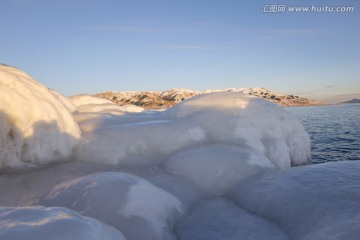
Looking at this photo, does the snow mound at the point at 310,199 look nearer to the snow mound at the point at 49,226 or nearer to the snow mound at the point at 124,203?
the snow mound at the point at 124,203

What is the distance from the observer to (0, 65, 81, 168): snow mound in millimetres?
4520

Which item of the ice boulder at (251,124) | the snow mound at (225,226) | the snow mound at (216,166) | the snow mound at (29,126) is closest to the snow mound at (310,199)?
the snow mound at (225,226)

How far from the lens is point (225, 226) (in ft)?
9.71

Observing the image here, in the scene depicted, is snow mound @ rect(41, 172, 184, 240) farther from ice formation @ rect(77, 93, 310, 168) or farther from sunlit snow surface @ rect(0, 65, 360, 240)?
ice formation @ rect(77, 93, 310, 168)

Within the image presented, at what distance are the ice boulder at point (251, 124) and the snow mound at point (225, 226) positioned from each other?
90.7 inches

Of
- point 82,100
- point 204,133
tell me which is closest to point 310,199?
point 204,133

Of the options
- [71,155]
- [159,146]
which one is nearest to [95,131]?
[71,155]

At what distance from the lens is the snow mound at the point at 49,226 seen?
1.86 metres

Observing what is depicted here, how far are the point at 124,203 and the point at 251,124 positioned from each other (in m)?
3.72

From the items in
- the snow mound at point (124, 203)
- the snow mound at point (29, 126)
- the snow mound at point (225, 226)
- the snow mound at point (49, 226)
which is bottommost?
the snow mound at point (225, 226)

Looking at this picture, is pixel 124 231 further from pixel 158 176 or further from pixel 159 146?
pixel 159 146

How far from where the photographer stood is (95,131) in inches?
231

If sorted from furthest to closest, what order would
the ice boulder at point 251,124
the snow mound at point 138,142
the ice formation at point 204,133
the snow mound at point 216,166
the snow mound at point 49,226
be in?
the ice boulder at point 251,124 → the ice formation at point 204,133 → the snow mound at point 138,142 → the snow mound at point 216,166 → the snow mound at point 49,226

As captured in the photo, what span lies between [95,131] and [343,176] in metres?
4.80
